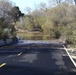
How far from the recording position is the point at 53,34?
101188 mm

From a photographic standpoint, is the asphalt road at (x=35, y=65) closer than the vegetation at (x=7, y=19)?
Yes

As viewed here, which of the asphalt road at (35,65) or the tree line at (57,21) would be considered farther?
the tree line at (57,21)

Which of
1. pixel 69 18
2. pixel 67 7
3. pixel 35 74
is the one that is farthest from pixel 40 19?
pixel 35 74

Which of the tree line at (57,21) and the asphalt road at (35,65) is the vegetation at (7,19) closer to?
the tree line at (57,21)

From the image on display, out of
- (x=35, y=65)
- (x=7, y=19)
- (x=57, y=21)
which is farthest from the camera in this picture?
(x=57, y=21)

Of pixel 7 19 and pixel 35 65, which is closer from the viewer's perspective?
pixel 35 65

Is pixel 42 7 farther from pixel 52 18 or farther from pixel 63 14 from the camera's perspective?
pixel 63 14

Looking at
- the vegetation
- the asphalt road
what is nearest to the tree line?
the vegetation

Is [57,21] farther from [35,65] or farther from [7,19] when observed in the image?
[35,65]

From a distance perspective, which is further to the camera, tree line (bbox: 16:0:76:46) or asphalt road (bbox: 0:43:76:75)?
tree line (bbox: 16:0:76:46)

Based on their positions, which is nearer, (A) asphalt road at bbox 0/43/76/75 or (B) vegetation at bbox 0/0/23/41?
(A) asphalt road at bbox 0/43/76/75

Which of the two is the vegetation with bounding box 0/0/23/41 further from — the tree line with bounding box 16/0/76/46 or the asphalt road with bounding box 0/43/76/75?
the asphalt road with bounding box 0/43/76/75

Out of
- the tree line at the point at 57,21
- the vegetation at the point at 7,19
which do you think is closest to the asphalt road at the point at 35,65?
the tree line at the point at 57,21

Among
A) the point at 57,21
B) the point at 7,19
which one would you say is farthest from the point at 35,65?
the point at 57,21
